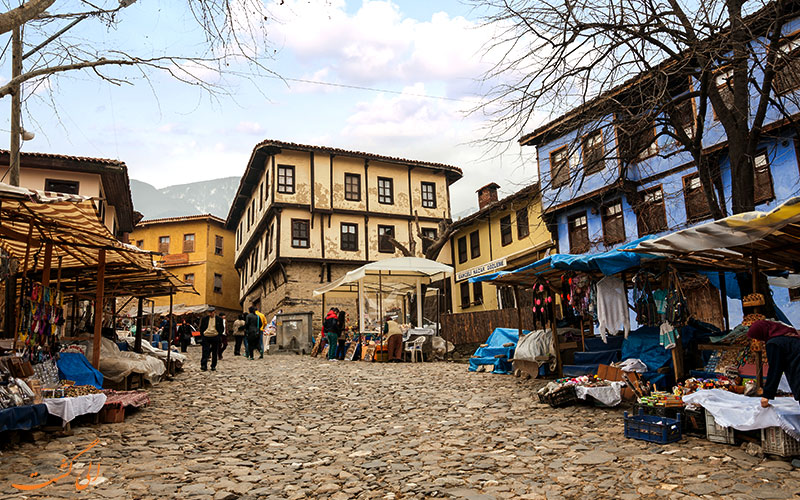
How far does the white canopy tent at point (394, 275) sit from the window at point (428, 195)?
8.97m

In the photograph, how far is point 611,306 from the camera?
9.71 m

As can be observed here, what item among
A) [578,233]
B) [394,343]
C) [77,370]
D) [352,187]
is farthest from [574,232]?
[77,370]

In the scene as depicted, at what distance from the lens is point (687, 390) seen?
22.5 ft

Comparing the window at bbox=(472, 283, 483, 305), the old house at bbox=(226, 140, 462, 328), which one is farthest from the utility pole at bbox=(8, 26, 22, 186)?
the window at bbox=(472, 283, 483, 305)

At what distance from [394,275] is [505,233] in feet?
30.3

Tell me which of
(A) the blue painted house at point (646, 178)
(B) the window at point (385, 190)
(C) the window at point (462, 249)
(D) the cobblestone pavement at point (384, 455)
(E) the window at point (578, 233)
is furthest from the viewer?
(C) the window at point (462, 249)

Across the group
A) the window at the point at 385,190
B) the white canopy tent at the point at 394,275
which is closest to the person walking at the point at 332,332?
the white canopy tent at the point at 394,275

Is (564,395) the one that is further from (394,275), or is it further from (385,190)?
(385,190)

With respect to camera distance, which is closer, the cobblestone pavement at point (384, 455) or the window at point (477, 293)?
the cobblestone pavement at point (384, 455)

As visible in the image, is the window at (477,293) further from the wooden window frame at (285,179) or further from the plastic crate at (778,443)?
the plastic crate at (778,443)

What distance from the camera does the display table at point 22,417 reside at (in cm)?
567

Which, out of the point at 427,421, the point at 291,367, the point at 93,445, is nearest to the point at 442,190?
the point at 291,367

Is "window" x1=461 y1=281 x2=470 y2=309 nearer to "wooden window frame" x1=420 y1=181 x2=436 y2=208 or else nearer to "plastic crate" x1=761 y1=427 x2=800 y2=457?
"wooden window frame" x1=420 y1=181 x2=436 y2=208

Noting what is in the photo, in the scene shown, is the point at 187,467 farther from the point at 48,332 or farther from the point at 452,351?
the point at 452,351
